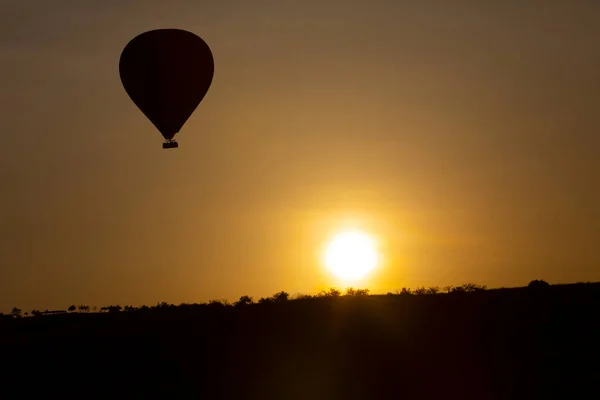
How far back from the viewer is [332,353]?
1308 inches

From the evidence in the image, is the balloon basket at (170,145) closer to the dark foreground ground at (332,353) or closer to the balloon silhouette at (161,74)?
the balloon silhouette at (161,74)

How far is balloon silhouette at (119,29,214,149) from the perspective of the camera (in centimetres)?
4481

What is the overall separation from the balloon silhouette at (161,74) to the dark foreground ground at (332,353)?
1002 cm

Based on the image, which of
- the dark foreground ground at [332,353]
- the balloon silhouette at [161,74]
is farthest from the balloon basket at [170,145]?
the dark foreground ground at [332,353]

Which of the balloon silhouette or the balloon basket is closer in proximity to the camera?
the balloon basket

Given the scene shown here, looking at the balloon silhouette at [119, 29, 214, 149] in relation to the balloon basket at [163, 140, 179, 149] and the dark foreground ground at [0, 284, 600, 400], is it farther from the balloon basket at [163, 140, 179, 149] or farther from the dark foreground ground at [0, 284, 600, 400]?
the dark foreground ground at [0, 284, 600, 400]

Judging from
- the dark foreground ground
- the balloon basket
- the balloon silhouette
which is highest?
the balloon silhouette

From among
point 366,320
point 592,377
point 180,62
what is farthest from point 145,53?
point 592,377

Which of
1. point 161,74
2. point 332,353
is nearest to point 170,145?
point 161,74

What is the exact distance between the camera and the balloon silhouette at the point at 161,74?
44.8 metres

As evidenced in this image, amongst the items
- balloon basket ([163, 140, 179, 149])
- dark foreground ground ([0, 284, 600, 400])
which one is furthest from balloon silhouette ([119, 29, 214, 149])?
dark foreground ground ([0, 284, 600, 400])

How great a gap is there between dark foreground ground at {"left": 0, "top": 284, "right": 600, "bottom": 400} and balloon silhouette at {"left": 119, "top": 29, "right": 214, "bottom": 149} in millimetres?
10022

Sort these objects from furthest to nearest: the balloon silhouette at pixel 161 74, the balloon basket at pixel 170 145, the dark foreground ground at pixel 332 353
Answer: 1. the balloon silhouette at pixel 161 74
2. the balloon basket at pixel 170 145
3. the dark foreground ground at pixel 332 353

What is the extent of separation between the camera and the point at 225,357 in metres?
33.2
